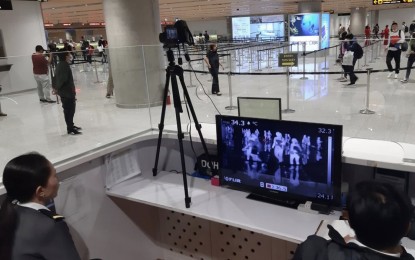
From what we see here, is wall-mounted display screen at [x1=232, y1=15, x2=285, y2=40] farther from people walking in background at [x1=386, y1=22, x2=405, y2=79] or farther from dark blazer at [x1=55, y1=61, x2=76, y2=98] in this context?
dark blazer at [x1=55, y1=61, x2=76, y2=98]

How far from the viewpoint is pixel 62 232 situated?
4.77ft

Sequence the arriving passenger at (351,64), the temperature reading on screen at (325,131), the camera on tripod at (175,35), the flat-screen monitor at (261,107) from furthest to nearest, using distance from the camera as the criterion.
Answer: the arriving passenger at (351,64) → the camera on tripod at (175,35) → the flat-screen monitor at (261,107) → the temperature reading on screen at (325,131)

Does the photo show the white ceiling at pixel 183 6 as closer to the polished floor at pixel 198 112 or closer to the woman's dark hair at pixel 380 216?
the polished floor at pixel 198 112

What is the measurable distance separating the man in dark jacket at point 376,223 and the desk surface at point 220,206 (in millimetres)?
710

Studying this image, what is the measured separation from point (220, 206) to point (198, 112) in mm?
2827

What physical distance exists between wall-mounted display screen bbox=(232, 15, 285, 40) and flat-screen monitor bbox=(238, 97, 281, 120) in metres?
30.4

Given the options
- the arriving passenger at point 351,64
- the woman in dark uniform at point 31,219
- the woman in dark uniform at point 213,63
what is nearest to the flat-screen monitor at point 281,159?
the woman in dark uniform at point 31,219

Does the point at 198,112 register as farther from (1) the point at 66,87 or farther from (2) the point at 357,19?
(2) the point at 357,19

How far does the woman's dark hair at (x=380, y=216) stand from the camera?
3.64ft

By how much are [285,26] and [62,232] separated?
108 ft

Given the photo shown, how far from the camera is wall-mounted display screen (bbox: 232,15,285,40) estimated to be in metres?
32.7

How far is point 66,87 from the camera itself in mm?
5598

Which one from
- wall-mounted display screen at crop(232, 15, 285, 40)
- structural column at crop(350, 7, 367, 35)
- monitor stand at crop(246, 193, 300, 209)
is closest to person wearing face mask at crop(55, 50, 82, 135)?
monitor stand at crop(246, 193, 300, 209)

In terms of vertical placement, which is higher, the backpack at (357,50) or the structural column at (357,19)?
the structural column at (357,19)
